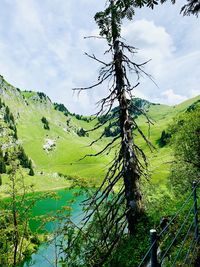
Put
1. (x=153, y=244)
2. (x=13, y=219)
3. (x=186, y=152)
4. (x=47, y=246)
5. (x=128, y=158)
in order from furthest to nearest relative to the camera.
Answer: (x=186, y=152)
(x=13, y=219)
(x=47, y=246)
(x=128, y=158)
(x=153, y=244)

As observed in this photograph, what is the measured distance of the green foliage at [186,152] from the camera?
39.4 metres

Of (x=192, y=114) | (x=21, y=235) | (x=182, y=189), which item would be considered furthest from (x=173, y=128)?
(x=21, y=235)

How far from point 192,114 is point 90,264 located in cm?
3627

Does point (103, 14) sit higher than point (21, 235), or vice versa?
point (103, 14)

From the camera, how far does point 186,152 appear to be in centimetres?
4081

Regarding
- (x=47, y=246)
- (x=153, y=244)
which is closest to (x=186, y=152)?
(x=47, y=246)

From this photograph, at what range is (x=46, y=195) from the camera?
21.4 meters

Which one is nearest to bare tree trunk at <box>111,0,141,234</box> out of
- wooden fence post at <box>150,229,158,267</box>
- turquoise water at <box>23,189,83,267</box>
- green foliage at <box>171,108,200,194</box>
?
turquoise water at <box>23,189,83,267</box>

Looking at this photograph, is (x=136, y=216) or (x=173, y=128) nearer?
(x=136, y=216)

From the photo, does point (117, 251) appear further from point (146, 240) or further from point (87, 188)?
point (87, 188)

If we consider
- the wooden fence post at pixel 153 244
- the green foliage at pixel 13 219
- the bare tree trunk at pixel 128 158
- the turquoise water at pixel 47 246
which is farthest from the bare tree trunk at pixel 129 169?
the green foliage at pixel 13 219

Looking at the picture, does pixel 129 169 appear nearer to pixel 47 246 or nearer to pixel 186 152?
pixel 47 246

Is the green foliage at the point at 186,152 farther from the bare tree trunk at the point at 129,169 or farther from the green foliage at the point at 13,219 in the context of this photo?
the bare tree trunk at the point at 129,169

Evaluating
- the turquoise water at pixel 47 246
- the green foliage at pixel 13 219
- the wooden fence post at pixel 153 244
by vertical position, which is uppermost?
the wooden fence post at pixel 153 244
